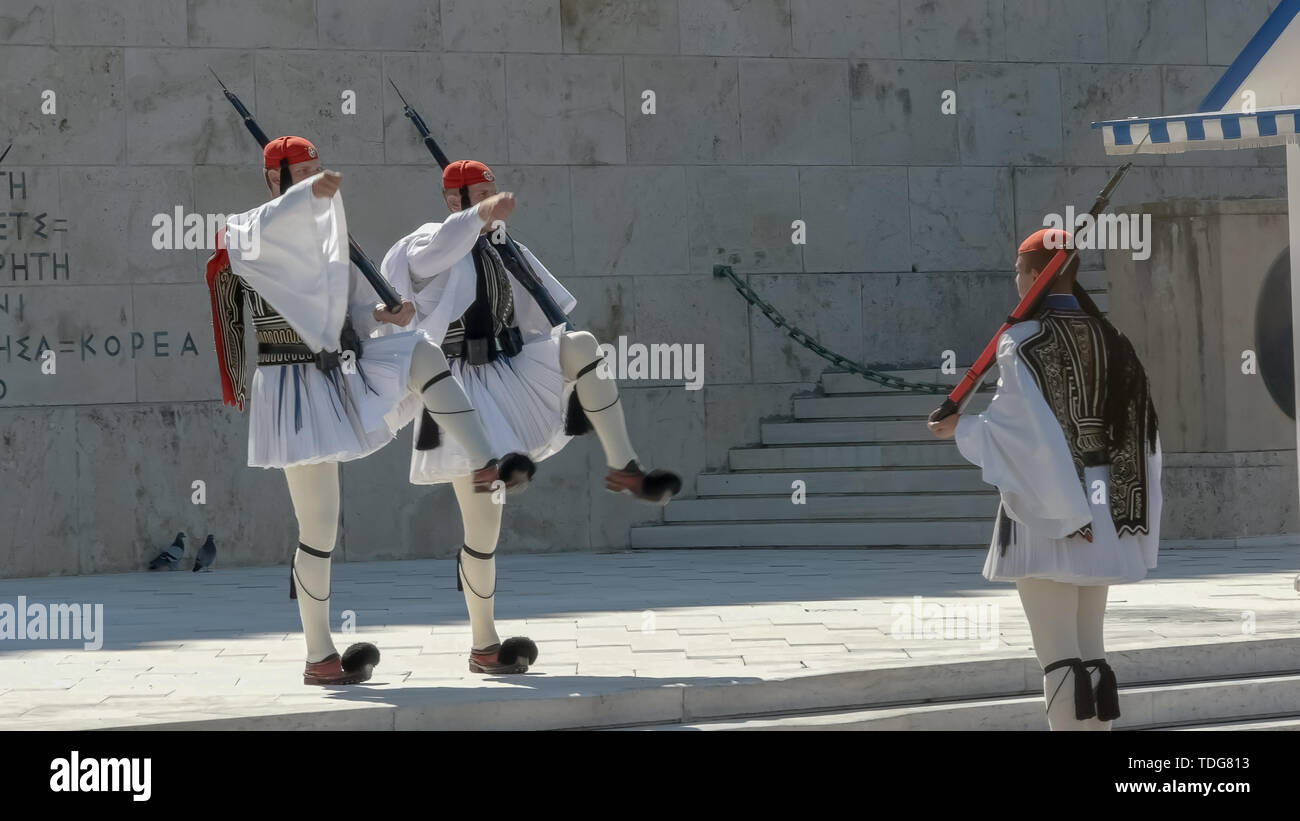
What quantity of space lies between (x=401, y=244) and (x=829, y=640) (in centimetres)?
258

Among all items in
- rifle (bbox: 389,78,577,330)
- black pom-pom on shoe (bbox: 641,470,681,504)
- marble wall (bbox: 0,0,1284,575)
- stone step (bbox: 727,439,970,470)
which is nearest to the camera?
black pom-pom on shoe (bbox: 641,470,681,504)

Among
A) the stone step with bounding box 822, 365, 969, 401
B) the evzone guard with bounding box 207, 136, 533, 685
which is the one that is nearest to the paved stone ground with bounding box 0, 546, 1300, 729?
the evzone guard with bounding box 207, 136, 533, 685

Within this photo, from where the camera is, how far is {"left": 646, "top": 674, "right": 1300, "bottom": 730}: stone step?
6.59 metres

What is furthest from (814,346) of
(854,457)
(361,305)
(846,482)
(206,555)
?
(361,305)

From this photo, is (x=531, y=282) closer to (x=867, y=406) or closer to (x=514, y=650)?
(x=514, y=650)

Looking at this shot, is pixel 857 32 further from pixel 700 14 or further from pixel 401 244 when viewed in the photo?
pixel 401 244

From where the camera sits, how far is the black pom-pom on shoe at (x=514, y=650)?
7211 millimetres

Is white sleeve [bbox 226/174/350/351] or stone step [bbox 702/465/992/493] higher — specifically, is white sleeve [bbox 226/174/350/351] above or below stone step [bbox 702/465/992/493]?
above

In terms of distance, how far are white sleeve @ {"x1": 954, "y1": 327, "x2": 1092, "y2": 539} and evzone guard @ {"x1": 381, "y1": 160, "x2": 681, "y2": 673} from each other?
1.85 m

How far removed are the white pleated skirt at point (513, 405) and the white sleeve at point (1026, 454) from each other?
7.15 ft

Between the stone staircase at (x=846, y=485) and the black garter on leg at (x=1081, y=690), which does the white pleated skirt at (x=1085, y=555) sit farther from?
the stone staircase at (x=846, y=485)

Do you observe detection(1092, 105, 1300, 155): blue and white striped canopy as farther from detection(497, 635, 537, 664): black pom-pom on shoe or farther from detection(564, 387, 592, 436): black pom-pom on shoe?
detection(497, 635, 537, 664): black pom-pom on shoe
